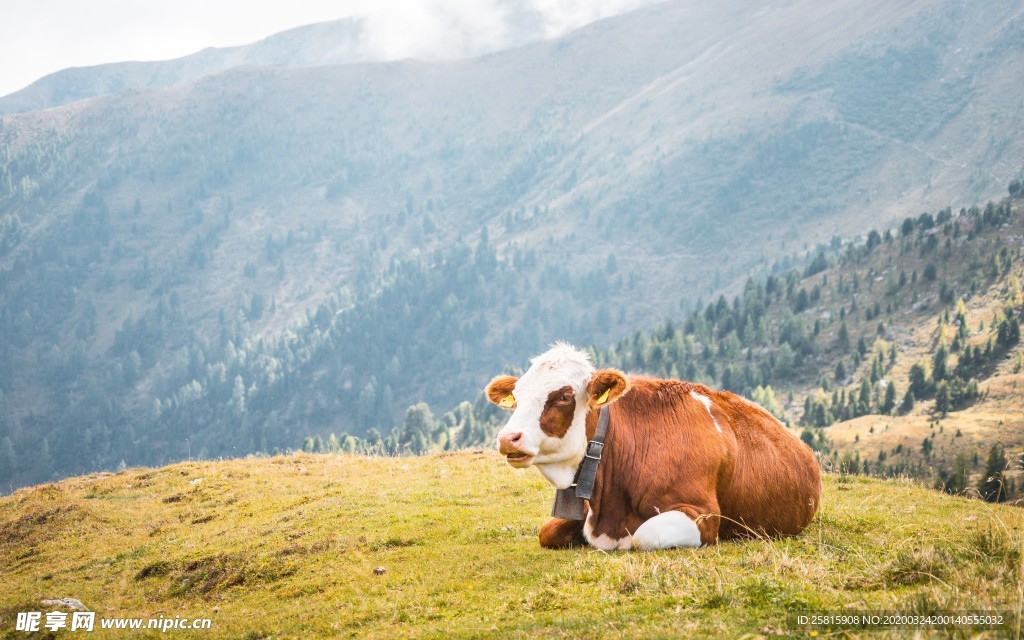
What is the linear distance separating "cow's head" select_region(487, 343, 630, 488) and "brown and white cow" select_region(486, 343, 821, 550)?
0.01 meters

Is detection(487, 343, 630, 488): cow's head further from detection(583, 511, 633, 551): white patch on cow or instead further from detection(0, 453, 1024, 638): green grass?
detection(0, 453, 1024, 638): green grass

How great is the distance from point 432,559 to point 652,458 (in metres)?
4.12

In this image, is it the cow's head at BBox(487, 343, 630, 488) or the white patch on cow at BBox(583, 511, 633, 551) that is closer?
the cow's head at BBox(487, 343, 630, 488)

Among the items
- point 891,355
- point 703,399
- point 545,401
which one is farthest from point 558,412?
point 891,355

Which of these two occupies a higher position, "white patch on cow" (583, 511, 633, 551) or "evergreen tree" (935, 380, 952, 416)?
"white patch on cow" (583, 511, 633, 551)

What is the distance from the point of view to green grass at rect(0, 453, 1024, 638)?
8500mm

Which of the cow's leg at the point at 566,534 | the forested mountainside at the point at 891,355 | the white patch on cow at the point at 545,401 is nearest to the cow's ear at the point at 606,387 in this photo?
the white patch on cow at the point at 545,401

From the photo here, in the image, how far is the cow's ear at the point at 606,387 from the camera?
1167 cm

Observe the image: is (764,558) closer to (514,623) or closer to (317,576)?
(514,623)

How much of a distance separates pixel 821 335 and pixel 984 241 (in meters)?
41.8

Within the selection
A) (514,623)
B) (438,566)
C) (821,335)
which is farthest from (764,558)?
(821,335)

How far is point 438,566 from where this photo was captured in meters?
12.8

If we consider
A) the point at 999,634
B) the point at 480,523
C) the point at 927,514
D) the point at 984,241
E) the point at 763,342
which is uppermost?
the point at 999,634

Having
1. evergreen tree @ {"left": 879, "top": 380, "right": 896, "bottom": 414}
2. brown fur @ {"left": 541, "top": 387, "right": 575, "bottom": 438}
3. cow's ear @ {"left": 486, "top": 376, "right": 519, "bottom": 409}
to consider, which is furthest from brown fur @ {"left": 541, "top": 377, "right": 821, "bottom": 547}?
evergreen tree @ {"left": 879, "top": 380, "right": 896, "bottom": 414}
